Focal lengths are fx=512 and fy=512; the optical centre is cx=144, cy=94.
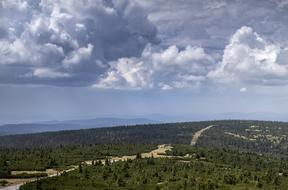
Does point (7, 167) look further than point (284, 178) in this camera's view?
Yes

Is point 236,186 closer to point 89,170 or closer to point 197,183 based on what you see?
point 197,183

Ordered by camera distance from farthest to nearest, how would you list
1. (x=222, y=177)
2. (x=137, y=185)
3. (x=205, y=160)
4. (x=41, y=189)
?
(x=205, y=160) → (x=222, y=177) → (x=137, y=185) → (x=41, y=189)

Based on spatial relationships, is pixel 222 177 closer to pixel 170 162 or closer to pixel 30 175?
pixel 170 162

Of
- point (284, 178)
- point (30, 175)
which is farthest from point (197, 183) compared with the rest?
point (30, 175)

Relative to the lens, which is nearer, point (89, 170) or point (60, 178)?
point (60, 178)

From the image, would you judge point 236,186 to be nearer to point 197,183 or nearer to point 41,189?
point 197,183

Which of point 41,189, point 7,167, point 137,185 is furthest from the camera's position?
point 7,167

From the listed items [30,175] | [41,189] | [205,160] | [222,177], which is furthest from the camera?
[205,160]

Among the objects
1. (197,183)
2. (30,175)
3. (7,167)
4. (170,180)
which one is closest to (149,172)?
(170,180)

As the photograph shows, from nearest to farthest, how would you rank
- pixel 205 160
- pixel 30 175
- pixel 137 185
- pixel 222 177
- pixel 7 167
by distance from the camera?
1. pixel 137 185
2. pixel 222 177
3. pixel 30 175
4. pixel 7 167
5. pixel 205 160
